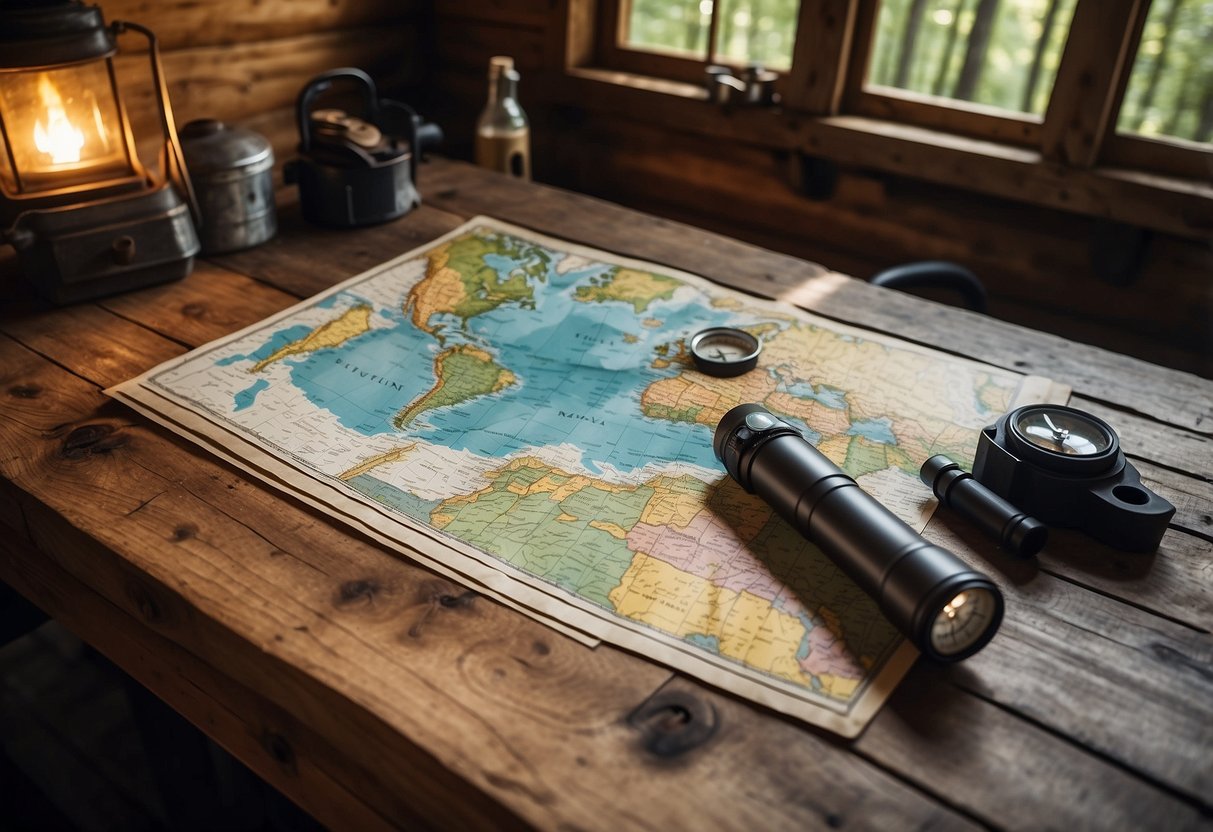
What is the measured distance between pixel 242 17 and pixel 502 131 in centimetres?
81

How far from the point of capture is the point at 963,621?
94 centimetres

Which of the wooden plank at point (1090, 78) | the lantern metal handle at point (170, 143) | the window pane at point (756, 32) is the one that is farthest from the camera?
the window pane at point (756, 32)

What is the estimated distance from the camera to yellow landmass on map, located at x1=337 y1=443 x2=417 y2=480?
1.18m

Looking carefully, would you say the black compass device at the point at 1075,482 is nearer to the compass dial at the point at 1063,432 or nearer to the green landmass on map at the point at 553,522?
the compass dial at the point at 1063,432

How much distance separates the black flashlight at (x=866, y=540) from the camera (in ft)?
2.99

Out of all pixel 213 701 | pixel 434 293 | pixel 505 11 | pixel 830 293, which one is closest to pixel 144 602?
pixel 213 701

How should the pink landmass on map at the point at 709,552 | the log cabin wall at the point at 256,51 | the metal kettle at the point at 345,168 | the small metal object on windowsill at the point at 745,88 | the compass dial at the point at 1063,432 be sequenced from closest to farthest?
the pink landmass on map at the point at 709,552 → the compass dial at the point at 1063,432 → the metal kettle at the point at 345,168 → the log cabin wall at the point at 256,51 → the small metal object on windowsill at the point at 745,88

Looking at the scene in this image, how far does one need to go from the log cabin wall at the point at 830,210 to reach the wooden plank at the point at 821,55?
6.9 inches

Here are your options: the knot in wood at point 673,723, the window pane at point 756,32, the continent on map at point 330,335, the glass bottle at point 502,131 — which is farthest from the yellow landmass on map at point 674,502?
the window pane at point 756,32

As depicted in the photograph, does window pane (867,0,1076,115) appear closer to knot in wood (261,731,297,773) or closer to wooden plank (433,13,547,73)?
wooden plank (433,13,547,73)

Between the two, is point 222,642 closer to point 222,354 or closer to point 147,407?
point 147,407

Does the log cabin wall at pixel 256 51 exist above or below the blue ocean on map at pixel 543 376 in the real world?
above

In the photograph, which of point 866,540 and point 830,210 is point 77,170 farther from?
point 830,210

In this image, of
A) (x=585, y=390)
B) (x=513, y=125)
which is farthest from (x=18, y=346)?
(x=513, y=125)
